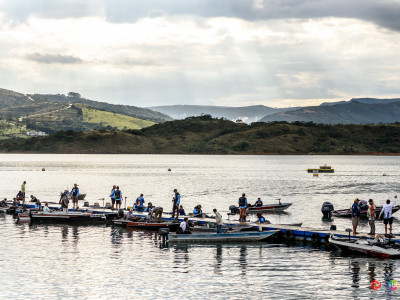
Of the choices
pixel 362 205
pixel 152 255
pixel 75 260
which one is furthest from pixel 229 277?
pixel 362 205

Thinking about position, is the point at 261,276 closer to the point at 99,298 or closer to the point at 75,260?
the point at 99,298

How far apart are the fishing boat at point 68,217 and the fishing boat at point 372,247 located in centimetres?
2582

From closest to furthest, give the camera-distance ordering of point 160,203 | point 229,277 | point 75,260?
point 229,277
point 75,260
point 160,203

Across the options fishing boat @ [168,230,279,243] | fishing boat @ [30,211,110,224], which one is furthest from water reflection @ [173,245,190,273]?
fishing boat @ [30,211,110,224]

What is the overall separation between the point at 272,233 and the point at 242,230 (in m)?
2.59

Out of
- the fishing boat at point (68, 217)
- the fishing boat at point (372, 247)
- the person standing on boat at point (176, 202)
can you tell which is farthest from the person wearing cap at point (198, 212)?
the fishing boat at point (372, 247)

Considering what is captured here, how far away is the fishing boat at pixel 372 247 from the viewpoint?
3738 centimetres

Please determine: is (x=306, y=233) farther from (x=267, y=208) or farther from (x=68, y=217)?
(x=68, y=217)

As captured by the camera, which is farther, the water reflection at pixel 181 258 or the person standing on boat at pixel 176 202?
the person standing on boat at pixel 176 202

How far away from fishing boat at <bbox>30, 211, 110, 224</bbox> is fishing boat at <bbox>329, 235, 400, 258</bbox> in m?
25.8

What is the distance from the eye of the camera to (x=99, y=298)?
92.6 ft

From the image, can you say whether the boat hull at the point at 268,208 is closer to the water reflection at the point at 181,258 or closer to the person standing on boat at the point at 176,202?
the person standing on boat at the point at 176,202

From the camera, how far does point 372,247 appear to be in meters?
38.0

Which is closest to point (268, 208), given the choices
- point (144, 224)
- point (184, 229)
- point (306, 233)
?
point (144, 224)
